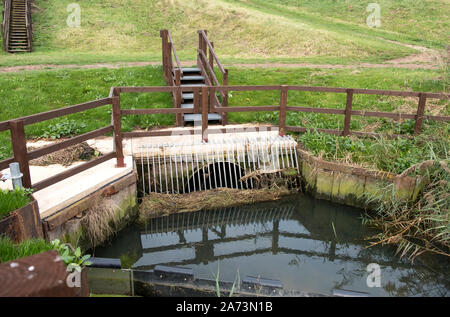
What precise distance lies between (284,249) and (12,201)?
13.4ft

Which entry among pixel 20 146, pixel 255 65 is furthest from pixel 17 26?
pixel 20 146

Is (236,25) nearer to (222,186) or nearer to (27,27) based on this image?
(27,27)

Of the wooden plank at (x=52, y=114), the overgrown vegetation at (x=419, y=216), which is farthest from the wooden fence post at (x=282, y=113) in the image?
the wooden plank at (x=52, y=114)

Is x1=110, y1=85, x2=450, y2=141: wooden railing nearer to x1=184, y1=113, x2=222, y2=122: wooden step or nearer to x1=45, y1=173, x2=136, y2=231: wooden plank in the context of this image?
x1=184, y1=113, x2=222, y2=122: wooden step

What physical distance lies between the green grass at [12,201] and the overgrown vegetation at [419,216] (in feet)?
17.1

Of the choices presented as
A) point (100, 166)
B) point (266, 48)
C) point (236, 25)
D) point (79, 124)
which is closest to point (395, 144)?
point (100, 166)

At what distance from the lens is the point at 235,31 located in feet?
75.6

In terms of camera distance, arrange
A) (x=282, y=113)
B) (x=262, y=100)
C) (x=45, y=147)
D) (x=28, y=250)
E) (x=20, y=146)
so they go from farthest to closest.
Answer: (x=262, y=100) → (x=282, y=113) → (x=45, y=147) → (x=20, y=146) → (x=28, y=250)

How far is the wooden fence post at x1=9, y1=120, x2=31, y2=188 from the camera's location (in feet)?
16.4

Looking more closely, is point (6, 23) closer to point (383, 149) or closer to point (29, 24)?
point (29, 24)

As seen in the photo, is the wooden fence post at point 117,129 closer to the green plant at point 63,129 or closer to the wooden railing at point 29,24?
the green plant at point 63,129

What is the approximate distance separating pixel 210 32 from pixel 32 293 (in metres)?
22.8

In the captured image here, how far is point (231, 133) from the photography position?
30.3ft

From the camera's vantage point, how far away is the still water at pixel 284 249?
5.73 meters
